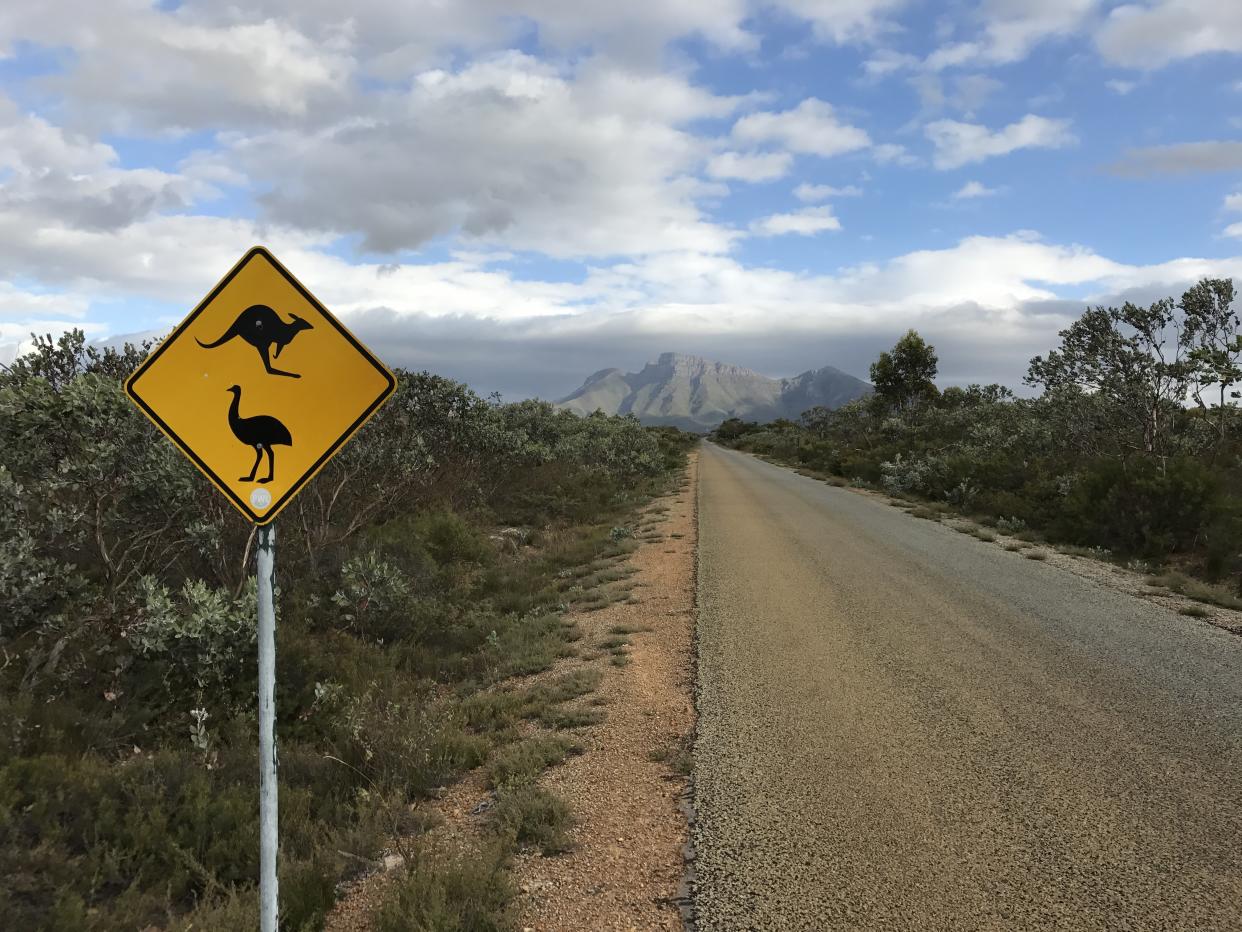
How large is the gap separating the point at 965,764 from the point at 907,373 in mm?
47141

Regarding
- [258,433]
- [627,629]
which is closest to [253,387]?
[258,433]

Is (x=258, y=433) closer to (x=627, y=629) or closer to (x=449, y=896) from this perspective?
(x=449, y=896)

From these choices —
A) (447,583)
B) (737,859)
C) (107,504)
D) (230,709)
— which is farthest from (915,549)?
(107,504)

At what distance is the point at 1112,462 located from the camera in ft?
48.3

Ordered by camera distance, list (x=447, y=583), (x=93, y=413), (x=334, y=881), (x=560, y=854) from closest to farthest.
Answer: (x=334, y=881)
(x=560, y=854)
(x=93, y=413)
(x=447, y=583)

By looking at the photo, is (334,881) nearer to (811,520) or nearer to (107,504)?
(107,504)

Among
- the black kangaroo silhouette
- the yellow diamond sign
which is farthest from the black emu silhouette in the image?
the black kangaroo silhouette

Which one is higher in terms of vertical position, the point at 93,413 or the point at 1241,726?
the point at 93,413

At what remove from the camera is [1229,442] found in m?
19.8

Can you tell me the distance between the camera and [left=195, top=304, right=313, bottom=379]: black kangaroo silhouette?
2.70 metres

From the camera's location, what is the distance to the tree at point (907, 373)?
1828 inches

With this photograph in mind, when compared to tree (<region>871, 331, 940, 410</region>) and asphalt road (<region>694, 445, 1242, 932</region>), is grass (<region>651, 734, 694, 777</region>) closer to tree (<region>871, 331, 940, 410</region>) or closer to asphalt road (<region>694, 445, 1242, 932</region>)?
asphalt road (<region>694, 445, 1242, 932</region>)

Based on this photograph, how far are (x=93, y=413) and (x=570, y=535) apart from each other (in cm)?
979

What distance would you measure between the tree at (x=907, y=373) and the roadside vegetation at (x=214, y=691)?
1658 inches
